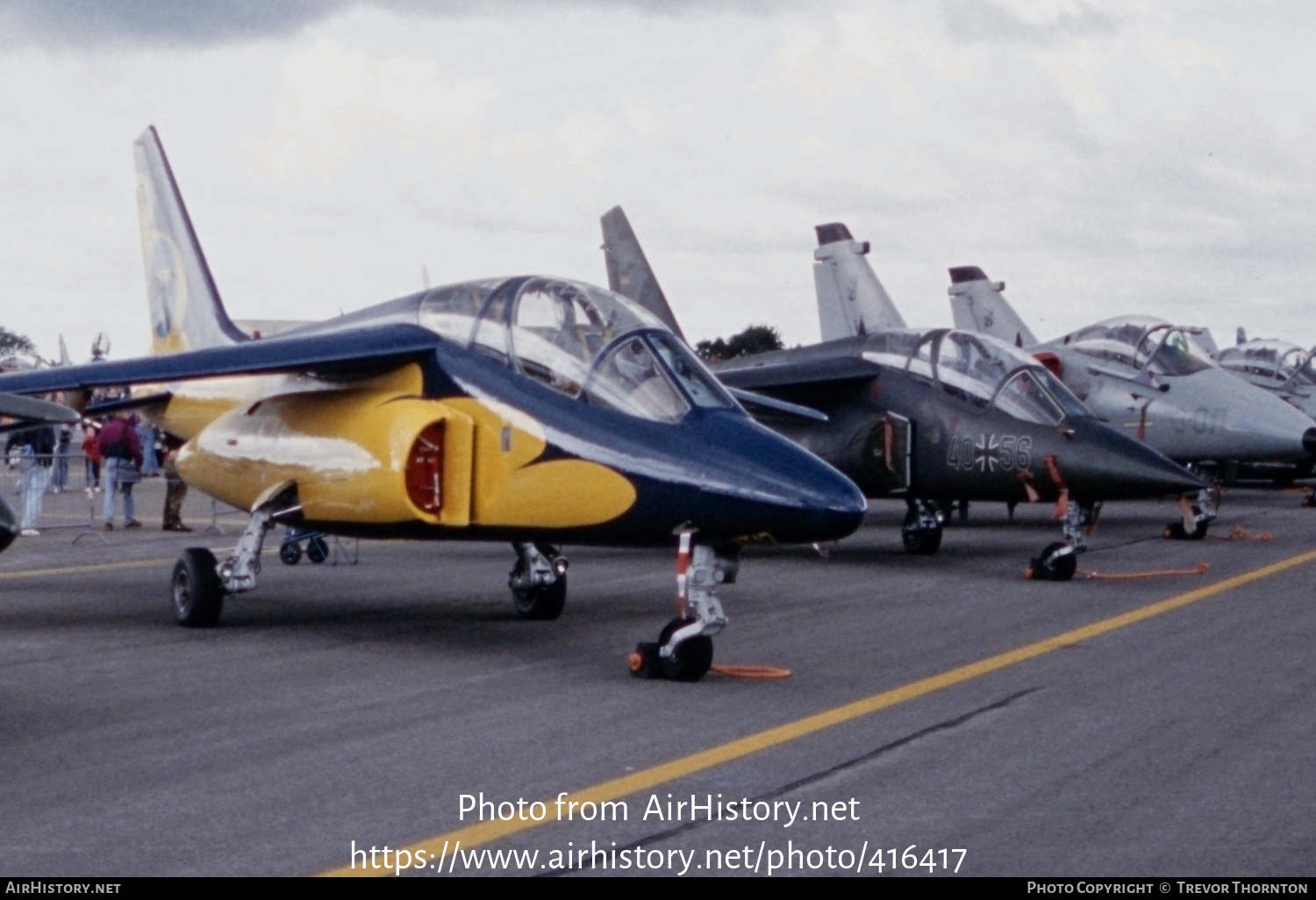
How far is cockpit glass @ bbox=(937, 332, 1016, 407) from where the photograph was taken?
16.4m

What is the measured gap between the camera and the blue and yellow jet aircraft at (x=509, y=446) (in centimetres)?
904

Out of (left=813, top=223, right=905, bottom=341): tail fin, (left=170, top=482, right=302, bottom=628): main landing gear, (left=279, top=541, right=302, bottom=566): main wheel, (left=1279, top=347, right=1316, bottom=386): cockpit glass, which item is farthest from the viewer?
(left=1279, top=347, right=1316, bottom=386): cockpit glass

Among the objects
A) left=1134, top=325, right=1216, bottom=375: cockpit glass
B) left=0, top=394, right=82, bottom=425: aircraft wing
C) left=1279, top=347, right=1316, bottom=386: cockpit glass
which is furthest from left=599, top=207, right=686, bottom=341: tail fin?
left=0, top=394, right=82, bottom=425: aircraft wing

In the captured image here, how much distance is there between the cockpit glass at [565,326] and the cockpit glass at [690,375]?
0.65ft

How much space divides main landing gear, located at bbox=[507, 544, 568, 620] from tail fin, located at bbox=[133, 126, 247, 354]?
413 cm

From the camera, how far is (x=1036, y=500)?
15812 millimetres

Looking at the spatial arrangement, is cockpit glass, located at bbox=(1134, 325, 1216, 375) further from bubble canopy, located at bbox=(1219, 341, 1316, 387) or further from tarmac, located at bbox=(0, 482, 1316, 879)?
bubble canopy, located at bbox=(1219, 341, 1316, 387)

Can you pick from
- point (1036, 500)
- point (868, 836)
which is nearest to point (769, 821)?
point (868, 836)

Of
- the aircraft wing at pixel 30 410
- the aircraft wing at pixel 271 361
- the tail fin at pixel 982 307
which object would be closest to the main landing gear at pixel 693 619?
the aircraft wing at pixel 271 361

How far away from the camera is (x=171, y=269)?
15.0 metres

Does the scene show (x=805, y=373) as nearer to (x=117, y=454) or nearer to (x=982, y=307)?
(x=117, y=454)

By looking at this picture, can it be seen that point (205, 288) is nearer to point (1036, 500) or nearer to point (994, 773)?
point (1036, 500)

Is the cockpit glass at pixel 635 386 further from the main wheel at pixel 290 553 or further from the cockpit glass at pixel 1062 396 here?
the main wheel at pixel 290 553

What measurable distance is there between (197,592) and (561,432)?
326 centimetres
